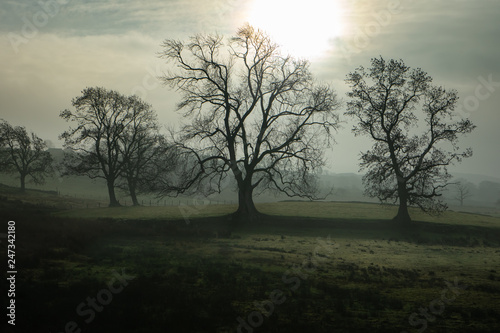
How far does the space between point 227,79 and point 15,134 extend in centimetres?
4987

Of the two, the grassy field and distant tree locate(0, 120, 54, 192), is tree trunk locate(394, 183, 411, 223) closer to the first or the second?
the grassy field

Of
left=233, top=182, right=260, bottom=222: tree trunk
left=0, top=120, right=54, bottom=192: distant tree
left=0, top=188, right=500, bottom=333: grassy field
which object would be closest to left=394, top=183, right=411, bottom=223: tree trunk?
left=0, top=188, right=500, bottom=333: grassy field

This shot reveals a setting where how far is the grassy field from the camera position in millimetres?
10156

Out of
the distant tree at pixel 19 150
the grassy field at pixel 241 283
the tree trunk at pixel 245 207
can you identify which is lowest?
the grassy field at pixel 241 283

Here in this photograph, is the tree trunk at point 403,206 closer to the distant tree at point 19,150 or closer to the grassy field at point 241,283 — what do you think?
the grassy field at point 241,283

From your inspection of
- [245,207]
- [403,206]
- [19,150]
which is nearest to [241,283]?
[245,207]

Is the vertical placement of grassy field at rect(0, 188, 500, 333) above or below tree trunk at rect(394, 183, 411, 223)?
below

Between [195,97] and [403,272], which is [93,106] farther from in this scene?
[403,272]

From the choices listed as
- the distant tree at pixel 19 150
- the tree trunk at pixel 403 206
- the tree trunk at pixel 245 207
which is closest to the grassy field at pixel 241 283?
the tree trunk at pixel 403 206

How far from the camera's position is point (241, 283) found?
1432cm

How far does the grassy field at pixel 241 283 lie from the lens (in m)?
10.2

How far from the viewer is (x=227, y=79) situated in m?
37.4

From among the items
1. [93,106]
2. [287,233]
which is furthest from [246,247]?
[93,106]

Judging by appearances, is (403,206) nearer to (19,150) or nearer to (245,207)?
(245,207)
